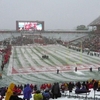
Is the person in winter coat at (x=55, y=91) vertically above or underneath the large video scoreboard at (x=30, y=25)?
underneath

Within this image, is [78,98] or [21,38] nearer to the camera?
[78,98]

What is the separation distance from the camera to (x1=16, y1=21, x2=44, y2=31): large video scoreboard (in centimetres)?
11712

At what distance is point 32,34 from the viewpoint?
395ft

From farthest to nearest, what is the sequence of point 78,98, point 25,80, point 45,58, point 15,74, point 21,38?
point 21,38, point 45,58, point 15,74, point 25,80, point 78,98

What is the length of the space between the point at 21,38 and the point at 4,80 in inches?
3490

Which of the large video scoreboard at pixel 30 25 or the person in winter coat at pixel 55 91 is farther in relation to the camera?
the large video scoreboard at pixel 30 25

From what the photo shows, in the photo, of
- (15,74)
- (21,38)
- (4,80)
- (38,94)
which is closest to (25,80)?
(4,80)

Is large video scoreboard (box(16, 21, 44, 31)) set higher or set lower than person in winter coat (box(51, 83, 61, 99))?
higher

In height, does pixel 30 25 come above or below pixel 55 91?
above

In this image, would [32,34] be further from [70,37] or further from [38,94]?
[38,94]

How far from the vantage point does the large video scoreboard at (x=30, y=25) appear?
384ft

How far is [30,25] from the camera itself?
118 metres

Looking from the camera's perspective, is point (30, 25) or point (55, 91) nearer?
point (55, 91)

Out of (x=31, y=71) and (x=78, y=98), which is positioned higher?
(x=78, y=98)
